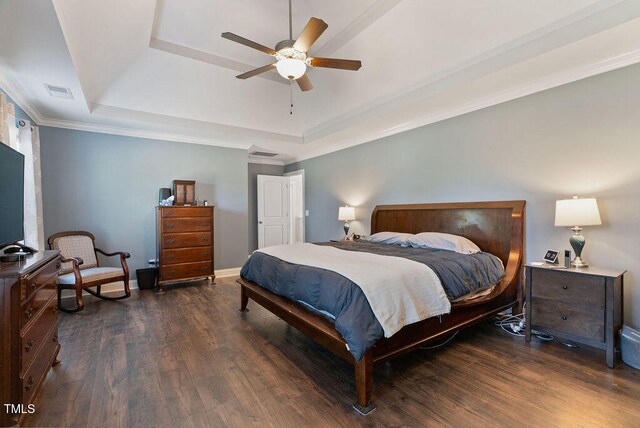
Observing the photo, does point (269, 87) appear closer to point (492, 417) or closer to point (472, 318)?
point (472, 318)

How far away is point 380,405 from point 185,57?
4126 millimetres

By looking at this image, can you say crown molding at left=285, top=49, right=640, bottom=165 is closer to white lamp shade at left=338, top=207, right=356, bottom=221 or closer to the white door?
white lamp shade at left=338, top=207, right=356, bottom=221

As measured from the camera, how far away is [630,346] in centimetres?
223

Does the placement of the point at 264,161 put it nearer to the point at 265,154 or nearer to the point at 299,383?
the point at 265,154

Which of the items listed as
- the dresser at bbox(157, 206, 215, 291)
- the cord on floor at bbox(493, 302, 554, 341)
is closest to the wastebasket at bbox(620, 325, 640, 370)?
the cord on floor at bbox(493, 302, 554, 341)

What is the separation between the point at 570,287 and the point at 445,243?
1126mm

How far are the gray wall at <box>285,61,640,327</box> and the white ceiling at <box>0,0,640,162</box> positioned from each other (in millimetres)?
197

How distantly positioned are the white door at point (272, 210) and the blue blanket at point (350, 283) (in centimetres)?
335

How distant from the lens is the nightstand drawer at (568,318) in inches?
91.2

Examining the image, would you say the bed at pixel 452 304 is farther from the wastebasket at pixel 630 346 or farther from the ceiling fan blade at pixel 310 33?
the ceiling fan blade at pixel 310 33

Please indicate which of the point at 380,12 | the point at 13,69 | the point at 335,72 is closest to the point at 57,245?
the point at 13,69

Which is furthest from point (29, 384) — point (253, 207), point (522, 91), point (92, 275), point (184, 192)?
point (253, 207)

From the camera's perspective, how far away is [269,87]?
14.6 feet

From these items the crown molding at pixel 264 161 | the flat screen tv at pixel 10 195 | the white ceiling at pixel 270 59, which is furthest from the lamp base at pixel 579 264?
the crown molding at pixel 264 161
